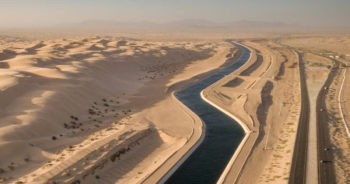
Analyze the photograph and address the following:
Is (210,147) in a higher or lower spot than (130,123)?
lower

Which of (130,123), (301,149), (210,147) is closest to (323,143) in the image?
(301,149)

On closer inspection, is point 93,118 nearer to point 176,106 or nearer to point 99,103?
point 99,103

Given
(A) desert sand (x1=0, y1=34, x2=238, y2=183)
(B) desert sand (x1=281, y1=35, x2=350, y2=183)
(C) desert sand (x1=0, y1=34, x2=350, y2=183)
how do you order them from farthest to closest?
(B) desert sand (x1=281, y1=35, x2=350, y2=183), (C) desert sand (x1=0, y1=34, x2=350, y2=183), (A) desert sand (x1=0, y1=34, x2=238, y2=183)

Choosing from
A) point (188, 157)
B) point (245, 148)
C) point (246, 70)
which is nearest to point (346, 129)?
point (245, 148)

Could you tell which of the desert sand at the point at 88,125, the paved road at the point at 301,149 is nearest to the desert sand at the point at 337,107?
the paved road at the point at 301,149

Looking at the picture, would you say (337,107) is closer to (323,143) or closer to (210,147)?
(323,143)

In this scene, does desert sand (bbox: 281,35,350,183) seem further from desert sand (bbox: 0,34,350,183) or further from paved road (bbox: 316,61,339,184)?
paved road (bbox: 316,61,339,184)

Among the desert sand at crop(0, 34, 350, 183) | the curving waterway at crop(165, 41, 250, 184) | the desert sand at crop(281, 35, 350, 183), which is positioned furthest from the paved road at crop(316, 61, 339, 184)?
the curving waterway at crop(165, 41, 250, 184)

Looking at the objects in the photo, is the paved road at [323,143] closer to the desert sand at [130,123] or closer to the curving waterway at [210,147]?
the desert sand at [130,123]
